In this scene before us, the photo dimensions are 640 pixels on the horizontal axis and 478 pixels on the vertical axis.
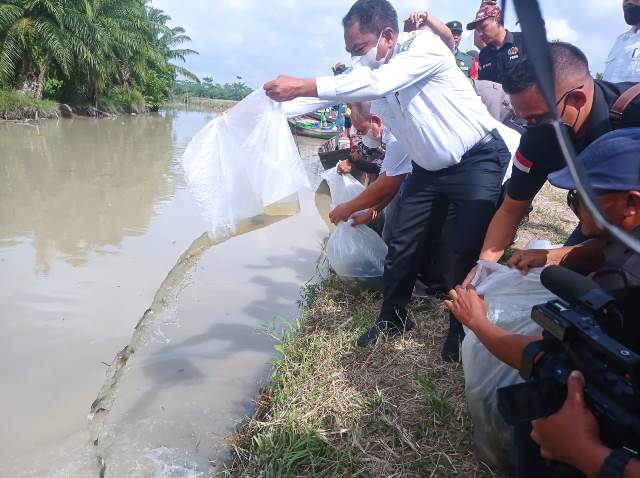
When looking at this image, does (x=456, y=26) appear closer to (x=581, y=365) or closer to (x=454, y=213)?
(x=454, y=213)

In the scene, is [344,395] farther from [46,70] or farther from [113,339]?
[46,70]

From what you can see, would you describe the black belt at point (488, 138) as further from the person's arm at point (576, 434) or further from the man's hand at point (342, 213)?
the person's arm at point (576, 434)

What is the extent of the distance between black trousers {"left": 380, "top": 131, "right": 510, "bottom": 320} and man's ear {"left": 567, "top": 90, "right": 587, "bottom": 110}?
63 cm

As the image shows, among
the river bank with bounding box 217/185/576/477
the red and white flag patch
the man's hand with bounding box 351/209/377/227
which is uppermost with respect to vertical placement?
the red and white flag patch

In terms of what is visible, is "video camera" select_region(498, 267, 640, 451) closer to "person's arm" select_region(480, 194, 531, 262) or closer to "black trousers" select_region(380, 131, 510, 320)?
"person's arm" select_region(480, 194, 531, 262)

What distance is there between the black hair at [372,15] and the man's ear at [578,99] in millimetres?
915

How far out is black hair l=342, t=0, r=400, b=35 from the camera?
2100 millimetres

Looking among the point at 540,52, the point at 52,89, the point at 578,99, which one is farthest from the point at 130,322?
the point at 52,89

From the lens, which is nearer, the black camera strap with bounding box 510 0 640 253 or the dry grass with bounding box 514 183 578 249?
the black camera strap with bounding box 510 0 640 253

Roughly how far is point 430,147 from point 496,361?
1.01 meters

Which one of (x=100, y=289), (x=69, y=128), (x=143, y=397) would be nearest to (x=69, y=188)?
(x=100, y=289)

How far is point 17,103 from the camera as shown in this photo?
623 inches

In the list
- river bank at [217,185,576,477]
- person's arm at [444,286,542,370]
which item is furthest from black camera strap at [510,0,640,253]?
river bank at [217,185,576,477]

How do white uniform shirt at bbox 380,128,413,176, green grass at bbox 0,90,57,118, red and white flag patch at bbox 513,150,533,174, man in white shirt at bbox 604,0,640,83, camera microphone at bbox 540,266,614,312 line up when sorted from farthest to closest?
1. green grass at bbox 0,90,57,118
2. white uniform shirt at bbox 380,128,413,176
3. man in white shirt at bbox 604,0,640,83
4. red and white flag patch at bbox 513,150,533,174
5. camera microphone at bbox 540,266,614,312
